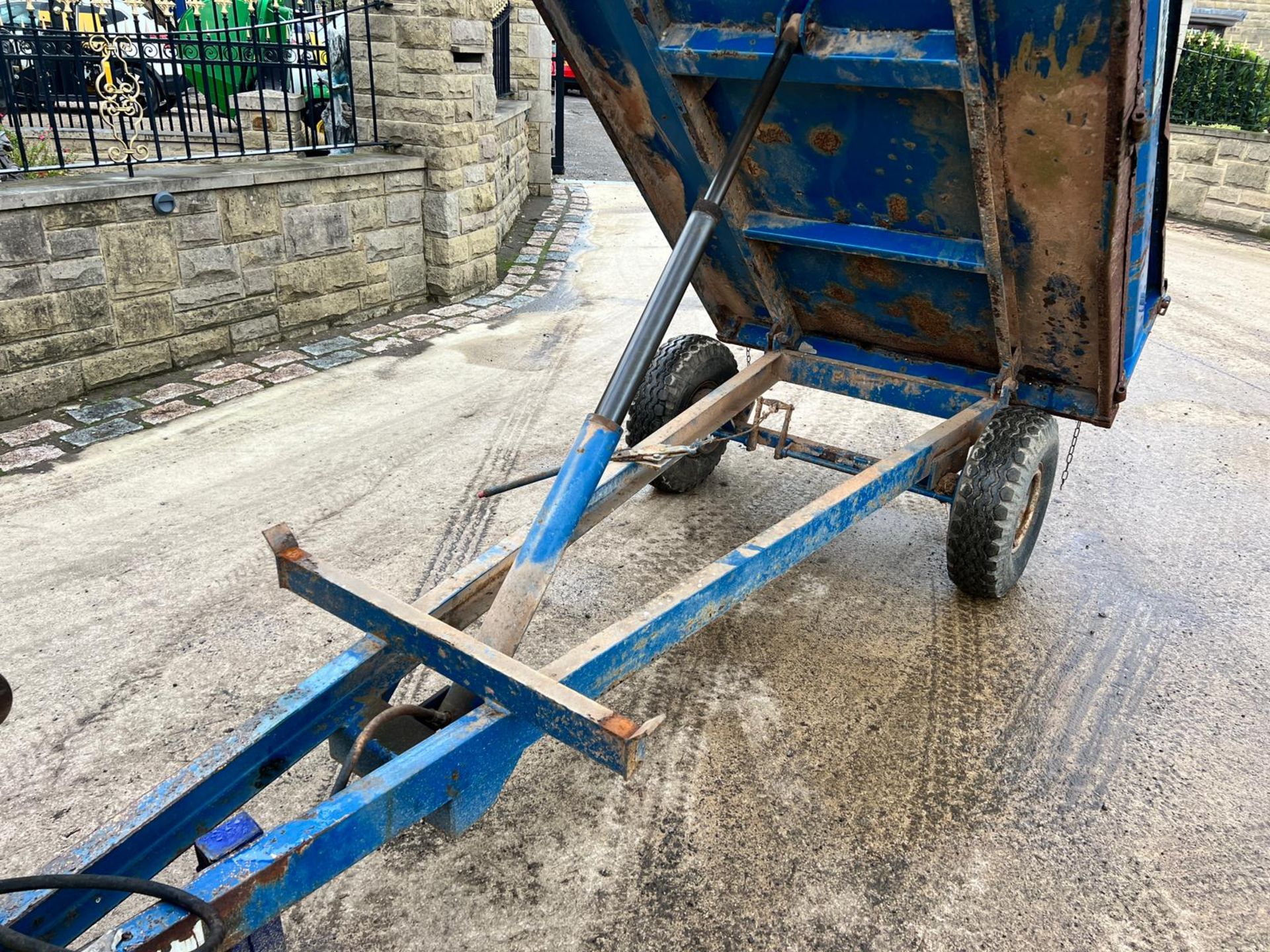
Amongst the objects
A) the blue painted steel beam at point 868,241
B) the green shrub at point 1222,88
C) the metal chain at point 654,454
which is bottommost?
the metal chain at point 654,454

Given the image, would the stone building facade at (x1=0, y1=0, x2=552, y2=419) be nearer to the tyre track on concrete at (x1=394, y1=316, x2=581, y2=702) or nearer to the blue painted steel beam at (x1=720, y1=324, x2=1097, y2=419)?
the tyre track on concrete at (x1=394, y1=316, x2=581, y2=702)

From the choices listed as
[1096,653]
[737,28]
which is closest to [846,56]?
[737,28]

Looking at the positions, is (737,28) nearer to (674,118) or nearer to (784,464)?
(674,118)

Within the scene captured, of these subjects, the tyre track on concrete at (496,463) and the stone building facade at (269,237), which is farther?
the stone building facade at (269,237)

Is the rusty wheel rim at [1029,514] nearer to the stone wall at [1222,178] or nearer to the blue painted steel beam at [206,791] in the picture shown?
the blue painted steel beam at [206,791]

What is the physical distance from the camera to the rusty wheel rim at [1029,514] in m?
4.04

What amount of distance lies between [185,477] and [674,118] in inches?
122

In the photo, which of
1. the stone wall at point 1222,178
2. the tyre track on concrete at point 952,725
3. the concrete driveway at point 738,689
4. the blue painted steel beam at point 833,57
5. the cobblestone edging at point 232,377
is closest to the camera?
the concrete driveway at point 738,689

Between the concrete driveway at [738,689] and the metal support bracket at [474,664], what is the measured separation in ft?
2.53

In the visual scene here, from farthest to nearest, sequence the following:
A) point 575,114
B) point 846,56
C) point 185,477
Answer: point 575,114
point 185,477
point 846,56

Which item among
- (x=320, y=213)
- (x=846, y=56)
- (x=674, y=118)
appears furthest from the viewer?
(x=320, y=213)

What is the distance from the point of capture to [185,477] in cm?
486

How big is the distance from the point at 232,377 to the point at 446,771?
500 centimetres

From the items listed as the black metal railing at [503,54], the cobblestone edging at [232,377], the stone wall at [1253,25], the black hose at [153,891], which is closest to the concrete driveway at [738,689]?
the cobblestone edging at [232,377]
